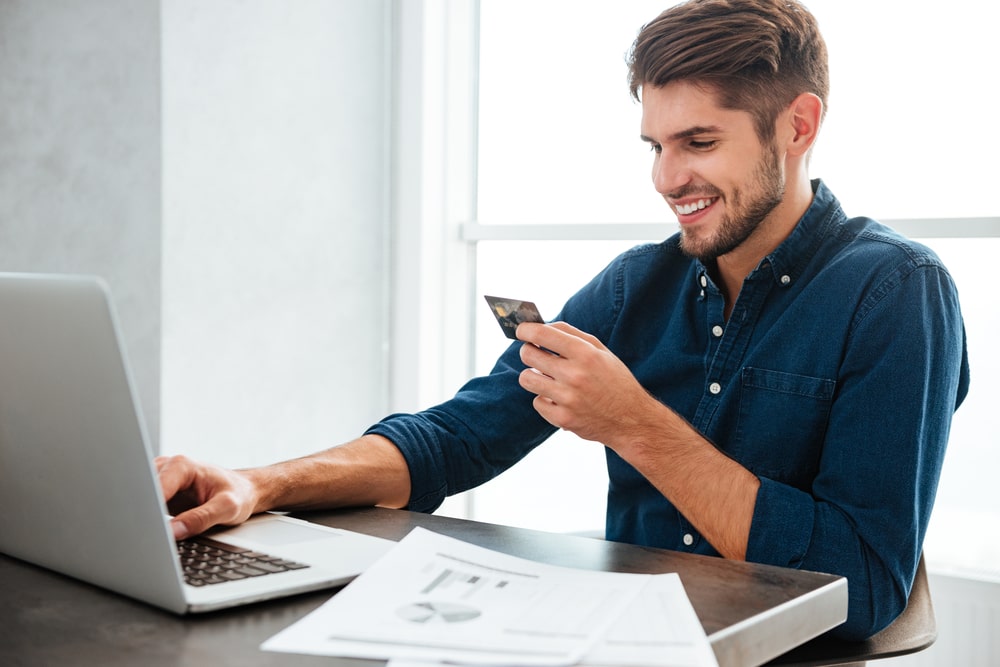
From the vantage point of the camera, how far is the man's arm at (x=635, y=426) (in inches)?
48.5

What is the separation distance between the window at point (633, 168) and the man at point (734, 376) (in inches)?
22.2

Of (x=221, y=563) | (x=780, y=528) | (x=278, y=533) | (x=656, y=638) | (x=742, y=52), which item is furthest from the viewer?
(x=742, y=52)

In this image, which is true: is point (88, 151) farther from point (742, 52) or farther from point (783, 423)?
point (783, 423)

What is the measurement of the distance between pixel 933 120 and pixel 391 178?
1453mm

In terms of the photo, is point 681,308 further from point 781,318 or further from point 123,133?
point 123,133

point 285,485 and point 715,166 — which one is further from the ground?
point 715,166

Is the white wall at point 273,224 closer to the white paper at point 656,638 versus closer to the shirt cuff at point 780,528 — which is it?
the shirt cuff at point 780,528

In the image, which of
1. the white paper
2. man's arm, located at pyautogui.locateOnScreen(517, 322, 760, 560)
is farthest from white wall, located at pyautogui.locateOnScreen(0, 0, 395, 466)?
the white paper

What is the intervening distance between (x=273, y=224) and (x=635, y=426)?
158 centimetres

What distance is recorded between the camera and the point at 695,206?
159 centimetres

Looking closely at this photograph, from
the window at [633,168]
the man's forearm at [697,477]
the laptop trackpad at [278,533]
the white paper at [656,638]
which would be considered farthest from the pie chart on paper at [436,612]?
the window at [633,168]

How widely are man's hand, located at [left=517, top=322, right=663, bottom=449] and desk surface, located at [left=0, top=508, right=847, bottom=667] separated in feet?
0.93

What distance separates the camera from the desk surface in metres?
0.70

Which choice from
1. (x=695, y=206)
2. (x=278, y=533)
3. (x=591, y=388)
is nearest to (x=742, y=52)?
(x=695, y=206)
